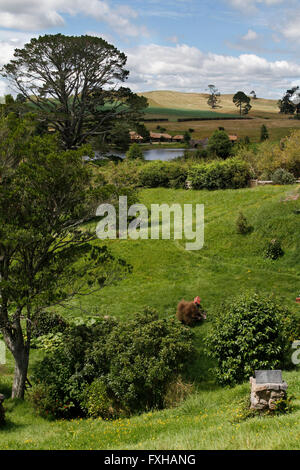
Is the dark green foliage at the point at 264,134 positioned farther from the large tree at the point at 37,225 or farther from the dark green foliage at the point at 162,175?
the large tree at the point at 37,225

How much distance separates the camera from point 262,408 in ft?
29.8

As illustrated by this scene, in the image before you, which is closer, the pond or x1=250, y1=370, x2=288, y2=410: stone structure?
x1=250, y1=370, x2=288, y2=410: stone structure

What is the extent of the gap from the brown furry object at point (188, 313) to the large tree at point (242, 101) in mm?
82165

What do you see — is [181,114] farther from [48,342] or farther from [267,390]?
[267,390]

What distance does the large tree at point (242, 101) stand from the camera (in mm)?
90250

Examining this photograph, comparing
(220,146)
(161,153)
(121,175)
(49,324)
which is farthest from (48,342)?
(161,153)

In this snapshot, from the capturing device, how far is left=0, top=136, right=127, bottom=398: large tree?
11.9 m

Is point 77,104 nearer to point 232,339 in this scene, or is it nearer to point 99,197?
point 99,197


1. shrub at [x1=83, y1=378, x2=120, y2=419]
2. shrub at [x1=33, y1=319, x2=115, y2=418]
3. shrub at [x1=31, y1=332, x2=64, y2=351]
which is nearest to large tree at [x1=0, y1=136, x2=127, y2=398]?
shrub at [x1=33, y1=319, x2=115, y2=418]

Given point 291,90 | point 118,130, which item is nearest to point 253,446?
point 118,130

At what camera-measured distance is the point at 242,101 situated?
91.8 metres

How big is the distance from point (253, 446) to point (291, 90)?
9235 cm

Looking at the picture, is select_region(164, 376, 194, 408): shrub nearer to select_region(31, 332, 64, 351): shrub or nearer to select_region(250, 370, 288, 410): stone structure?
select_region(250, 370, 288, 410): stone structure

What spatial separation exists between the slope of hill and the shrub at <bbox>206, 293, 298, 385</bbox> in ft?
311
